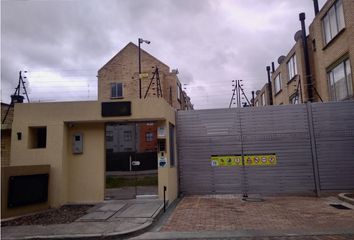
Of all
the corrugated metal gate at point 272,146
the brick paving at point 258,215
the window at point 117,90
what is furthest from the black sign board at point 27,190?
the window at point 117,90

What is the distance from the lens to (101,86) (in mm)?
27094

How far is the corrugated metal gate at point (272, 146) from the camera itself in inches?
519

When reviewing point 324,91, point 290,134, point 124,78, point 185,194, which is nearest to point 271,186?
point 290,134

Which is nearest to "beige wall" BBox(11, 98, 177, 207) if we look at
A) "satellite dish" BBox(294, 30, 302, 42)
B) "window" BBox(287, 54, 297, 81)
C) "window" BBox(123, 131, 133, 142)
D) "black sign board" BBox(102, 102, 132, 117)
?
"black sign board" BBox(102, 102, 132, 117)

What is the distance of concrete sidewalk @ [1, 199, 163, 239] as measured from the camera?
741cm

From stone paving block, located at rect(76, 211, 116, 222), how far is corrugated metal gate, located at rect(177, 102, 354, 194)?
186 inches

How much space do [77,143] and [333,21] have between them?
516 inches

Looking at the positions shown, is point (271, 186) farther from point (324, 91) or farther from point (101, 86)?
point (101, 86)

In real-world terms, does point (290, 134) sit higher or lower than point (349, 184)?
higher

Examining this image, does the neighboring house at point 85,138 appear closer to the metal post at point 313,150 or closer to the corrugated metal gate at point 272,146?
the corrugated metal gate at point 272,146

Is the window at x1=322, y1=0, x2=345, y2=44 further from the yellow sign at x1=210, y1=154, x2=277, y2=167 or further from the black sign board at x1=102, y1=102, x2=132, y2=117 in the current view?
the black sign board at x1=102, y1=102, x2=132, y2=117

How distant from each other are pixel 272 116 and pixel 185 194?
16.4ft

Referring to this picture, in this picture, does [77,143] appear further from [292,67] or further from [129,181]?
[292,67]

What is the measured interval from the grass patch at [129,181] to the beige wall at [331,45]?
9.74 metres
